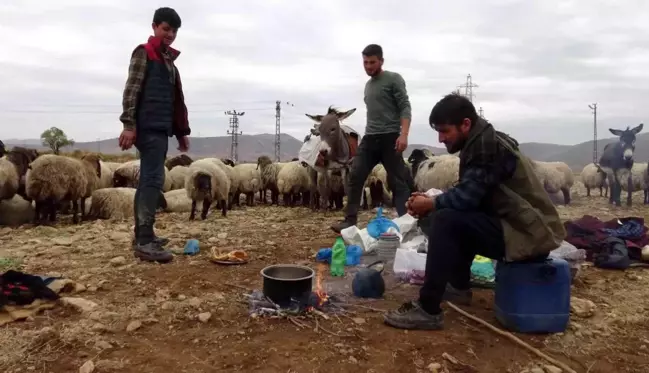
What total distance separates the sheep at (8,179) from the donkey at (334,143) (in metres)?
5.72

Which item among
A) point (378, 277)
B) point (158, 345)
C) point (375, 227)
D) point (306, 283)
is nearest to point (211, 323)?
point (158, 345)

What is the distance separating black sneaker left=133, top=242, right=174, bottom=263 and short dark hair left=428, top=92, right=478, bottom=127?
3074 millimetres

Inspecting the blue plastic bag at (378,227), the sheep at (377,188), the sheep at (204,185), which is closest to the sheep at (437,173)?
the sheep at (377,188)

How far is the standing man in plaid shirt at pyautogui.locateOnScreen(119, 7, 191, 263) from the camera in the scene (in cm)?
477

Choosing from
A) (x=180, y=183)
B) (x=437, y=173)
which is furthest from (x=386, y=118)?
(x=180, y=183)

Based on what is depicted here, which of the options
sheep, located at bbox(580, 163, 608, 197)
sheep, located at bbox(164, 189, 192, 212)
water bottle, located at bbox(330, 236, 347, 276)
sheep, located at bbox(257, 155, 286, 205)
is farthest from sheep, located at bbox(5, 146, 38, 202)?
sheep, located at bbox(580, 163, 608, 197)

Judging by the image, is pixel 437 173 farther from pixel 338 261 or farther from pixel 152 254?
pixel 152 254

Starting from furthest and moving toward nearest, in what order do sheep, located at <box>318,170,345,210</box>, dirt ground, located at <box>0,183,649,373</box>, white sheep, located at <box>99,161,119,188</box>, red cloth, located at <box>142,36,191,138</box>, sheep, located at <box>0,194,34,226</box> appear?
white sheep, located at <box>99,161,119,188</box>
sheep, located at <box>318,170,345,210</box>
sheep, located at <box>0,194,34,226</box>
red cloth, located at <box>142,36,191,138</box>
dirt ground, located at <box>0,183,649,373</box>

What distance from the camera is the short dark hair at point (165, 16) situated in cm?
479

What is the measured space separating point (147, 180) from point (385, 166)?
9.77 feet

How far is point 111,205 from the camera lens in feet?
31.1

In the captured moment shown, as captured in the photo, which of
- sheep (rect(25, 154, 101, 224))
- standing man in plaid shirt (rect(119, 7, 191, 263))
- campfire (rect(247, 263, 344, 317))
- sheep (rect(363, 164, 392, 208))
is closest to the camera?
campfire (rect(247, 263, 344, 317))

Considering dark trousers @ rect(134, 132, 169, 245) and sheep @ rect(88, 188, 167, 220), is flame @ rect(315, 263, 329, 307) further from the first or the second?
sheep @ rect(88, 188, 167, 220)

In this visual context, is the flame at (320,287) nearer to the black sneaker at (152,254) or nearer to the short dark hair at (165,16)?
the black sneaker at (152,254)
